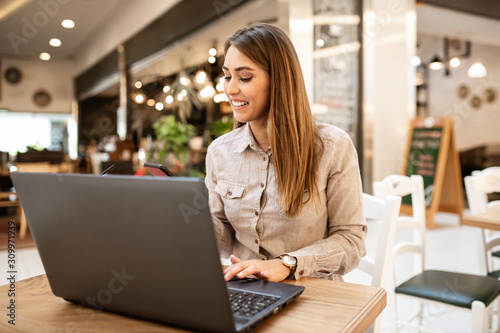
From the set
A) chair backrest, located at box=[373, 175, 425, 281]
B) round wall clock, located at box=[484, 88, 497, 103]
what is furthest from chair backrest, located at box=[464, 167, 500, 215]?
round wall clock, located at box=[484, 88, 497, 103]

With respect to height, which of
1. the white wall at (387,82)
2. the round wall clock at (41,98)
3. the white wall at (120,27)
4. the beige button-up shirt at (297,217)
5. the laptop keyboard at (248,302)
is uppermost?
the white wall at (120,27)

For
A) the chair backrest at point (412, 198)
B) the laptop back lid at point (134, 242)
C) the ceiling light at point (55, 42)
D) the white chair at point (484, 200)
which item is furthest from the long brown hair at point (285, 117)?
the ceiling light at point (55, 42)

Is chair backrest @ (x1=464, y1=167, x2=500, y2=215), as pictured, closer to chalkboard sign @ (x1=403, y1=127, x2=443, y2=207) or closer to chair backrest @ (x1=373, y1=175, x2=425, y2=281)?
chair backrest @ (x1=373, y1=175, x2=425, y2=281)

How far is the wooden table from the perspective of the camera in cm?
65

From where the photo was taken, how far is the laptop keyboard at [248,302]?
2.15 feet

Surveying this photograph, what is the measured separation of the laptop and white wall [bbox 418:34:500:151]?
9.00 m

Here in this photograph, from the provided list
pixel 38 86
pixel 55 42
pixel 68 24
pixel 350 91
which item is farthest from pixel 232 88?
pixel 38 86

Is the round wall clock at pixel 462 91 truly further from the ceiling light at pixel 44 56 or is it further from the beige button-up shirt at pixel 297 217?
the ceiling light at pixel 44 56

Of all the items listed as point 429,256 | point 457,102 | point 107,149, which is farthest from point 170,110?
point 429,256

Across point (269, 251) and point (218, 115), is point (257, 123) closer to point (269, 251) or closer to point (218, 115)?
point (269, 251)

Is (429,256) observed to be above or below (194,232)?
below

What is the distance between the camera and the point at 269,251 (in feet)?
3.81

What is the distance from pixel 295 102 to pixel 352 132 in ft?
13.1

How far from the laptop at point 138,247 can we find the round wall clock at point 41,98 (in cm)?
1281
